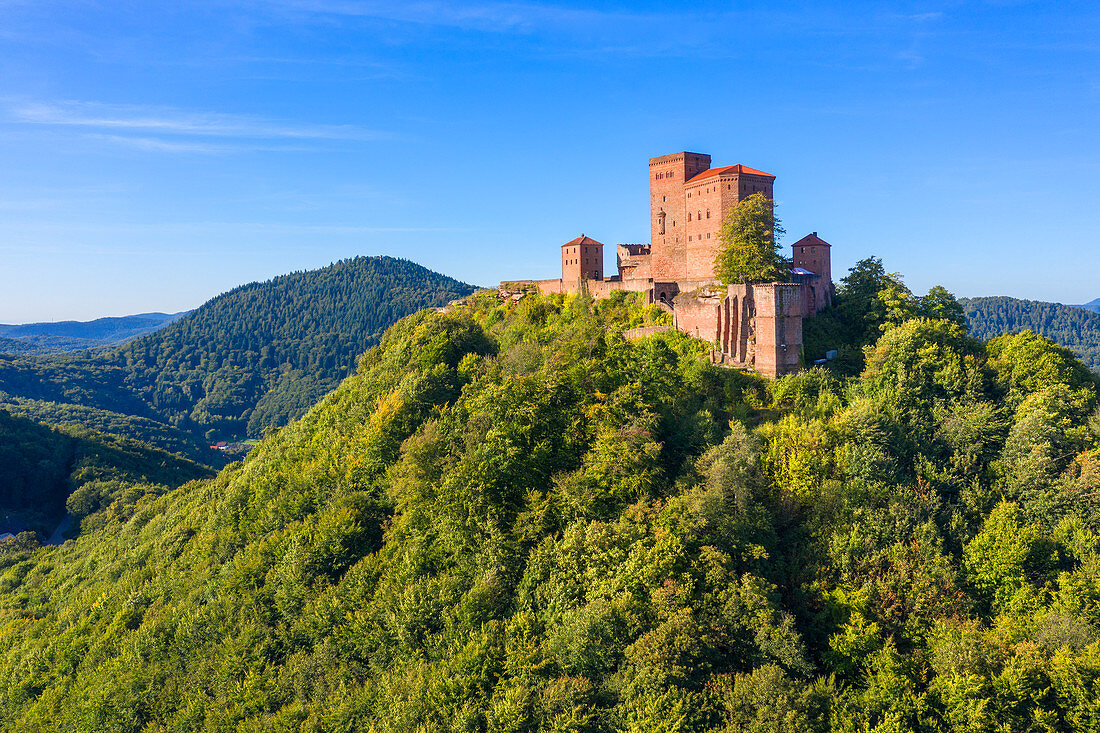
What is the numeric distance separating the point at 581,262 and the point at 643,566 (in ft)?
111

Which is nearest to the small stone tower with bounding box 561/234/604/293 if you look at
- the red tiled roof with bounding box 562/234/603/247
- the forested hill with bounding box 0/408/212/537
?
the red tiled roof with bounding box 562/234/603/247

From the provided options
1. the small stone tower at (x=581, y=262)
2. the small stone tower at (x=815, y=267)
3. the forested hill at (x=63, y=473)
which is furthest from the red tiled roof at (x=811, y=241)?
the forested hill at (x=63, y=473)

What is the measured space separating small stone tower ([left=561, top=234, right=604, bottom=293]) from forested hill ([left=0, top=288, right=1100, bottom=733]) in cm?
850

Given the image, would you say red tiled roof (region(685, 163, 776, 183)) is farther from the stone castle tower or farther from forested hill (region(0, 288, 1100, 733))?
forested hill (region(0, 288, 1100, 733))

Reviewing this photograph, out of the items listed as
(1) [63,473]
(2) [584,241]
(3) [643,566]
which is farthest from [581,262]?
(1) [63,473]

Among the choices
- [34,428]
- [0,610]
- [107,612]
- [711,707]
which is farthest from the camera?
[34,428]

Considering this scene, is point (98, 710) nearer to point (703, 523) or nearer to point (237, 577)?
point (237, 577)

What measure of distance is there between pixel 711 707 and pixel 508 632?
9.52m

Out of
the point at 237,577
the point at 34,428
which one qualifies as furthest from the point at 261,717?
the point at 34,428

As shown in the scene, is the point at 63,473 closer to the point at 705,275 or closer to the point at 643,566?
the point at 705,275

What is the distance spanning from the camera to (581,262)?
58438mm

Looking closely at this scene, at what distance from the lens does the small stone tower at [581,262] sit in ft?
192

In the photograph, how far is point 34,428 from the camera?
377ft

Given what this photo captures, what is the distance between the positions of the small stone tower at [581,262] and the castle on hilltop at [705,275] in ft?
0.29
